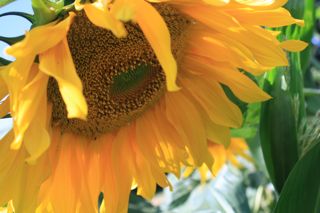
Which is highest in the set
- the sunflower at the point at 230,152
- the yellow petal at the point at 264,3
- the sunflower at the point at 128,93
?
the yellow petal at the point at 264,3

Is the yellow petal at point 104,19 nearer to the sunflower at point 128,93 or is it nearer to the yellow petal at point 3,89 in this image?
the sunflower at point 128,93

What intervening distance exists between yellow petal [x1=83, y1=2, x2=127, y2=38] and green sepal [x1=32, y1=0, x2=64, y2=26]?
0.08 m

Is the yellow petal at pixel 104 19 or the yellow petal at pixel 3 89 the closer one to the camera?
the yellow petal at pixel 104 19

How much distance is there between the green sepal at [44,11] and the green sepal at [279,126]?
463 millimetres

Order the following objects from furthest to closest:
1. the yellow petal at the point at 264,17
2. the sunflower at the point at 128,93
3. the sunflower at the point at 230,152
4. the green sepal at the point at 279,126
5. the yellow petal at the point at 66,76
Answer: the sunflower at the point at 230,152, the green sepal at the point at 279,126, the yellow petal at the point at 264,17, the sunflower at the point at 128,93, the yellow petal at the point at 66,76

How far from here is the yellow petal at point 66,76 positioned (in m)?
0.92

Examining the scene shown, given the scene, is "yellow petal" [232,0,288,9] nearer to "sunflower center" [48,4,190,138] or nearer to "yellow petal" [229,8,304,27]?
"yellow petal" [229,8,304,27]

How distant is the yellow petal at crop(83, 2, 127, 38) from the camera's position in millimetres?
958

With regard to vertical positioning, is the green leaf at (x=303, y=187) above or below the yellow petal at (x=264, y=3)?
below

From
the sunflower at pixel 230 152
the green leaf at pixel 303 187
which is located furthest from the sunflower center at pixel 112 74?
the sunflower at pixel 230 152

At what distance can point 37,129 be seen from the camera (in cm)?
102

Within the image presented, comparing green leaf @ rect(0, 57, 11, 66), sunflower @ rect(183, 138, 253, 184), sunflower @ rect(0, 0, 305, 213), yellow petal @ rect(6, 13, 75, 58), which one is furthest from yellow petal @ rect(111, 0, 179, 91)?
sunflower @ rect(183, 138, 253, 184)

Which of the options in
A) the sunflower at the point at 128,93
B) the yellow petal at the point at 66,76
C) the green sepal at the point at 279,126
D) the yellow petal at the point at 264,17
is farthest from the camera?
the green sepal at the point at 279,126

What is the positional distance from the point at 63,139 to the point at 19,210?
0.70 ft
